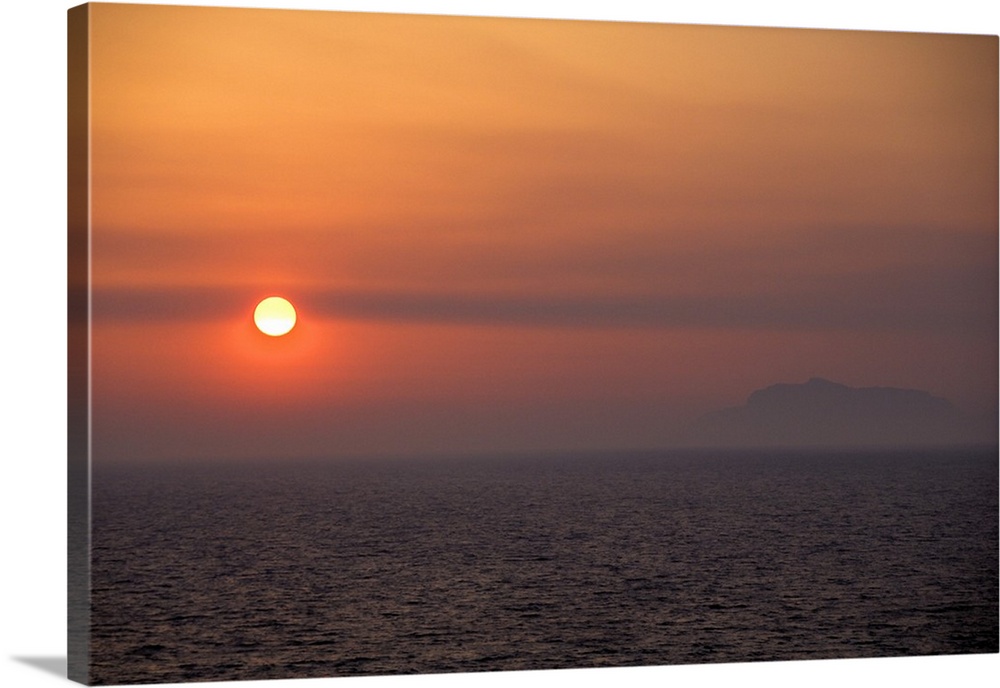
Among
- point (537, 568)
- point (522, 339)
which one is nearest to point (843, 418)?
point (522, 339)

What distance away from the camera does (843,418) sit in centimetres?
1659

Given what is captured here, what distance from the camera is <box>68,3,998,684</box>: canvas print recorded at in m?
14.9

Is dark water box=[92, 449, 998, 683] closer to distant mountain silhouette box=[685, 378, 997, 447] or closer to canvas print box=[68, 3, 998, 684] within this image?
canvas print box=[68, 3, 998, 684]

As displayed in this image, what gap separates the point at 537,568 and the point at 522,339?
2.09 metres

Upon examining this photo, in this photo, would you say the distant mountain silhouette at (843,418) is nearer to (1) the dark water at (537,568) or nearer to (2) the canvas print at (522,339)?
(2) the canvas print at (522,339)

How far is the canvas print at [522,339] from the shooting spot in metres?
14.9

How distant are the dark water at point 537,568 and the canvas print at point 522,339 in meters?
0.04

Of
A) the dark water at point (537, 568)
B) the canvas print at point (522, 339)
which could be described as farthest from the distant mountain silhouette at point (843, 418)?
the dark water at point (537, 568)

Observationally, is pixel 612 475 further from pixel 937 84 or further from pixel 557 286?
pixel 937 84

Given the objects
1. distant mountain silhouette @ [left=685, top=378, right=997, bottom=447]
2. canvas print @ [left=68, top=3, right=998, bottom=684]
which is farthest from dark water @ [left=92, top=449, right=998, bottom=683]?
distant mountain silhouette @ [left=685, top=378, right=997, bottom=447]

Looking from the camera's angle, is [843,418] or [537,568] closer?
[537,568]

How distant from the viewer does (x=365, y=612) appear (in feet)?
51.0

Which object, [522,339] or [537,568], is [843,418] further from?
[537,568]

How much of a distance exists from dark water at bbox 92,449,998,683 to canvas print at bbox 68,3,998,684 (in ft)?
0.12
